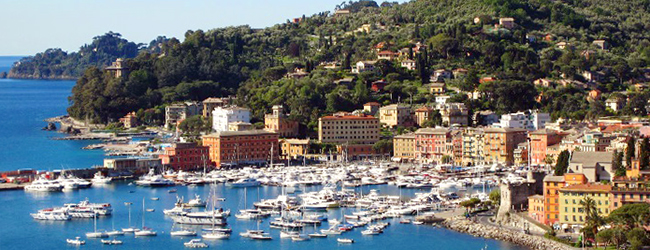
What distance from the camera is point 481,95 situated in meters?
59.4

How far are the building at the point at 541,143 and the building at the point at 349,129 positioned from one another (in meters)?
9.09

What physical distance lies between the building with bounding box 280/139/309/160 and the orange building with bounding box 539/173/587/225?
21.8m

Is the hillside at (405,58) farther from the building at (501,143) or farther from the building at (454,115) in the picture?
the building at (501,143)

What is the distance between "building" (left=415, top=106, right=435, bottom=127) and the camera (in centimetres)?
5588

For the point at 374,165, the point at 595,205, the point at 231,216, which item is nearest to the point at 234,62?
the point at 374,165

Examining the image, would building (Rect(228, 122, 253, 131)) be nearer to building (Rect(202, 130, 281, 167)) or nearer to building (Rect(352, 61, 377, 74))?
building (Rect(202, 130, 281, 167))

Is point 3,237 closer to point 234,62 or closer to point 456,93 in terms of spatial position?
point 456,93

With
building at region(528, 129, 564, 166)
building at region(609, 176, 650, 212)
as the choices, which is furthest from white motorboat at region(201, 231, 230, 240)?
building at region(528, 129, 564, 166)

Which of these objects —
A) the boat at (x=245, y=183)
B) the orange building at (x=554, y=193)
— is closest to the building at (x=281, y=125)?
the boat at (x=245, y=183)

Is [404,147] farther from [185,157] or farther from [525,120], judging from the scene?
[185,157]

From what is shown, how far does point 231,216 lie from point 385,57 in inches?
1352

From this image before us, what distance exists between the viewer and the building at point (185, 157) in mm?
47219

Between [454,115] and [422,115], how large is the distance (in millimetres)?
1549

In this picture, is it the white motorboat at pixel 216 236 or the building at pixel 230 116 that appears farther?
the building at pixel 230 116
